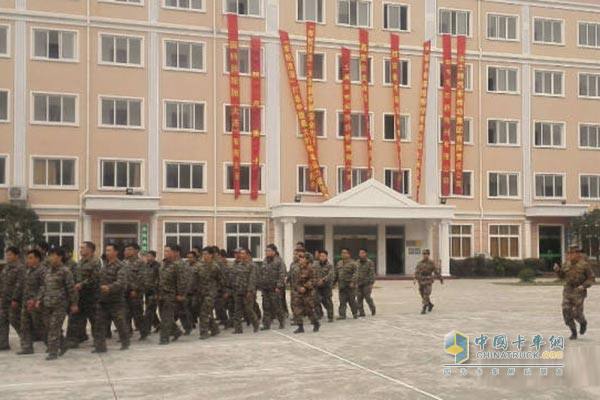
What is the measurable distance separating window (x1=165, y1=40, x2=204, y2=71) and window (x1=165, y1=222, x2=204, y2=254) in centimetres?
761

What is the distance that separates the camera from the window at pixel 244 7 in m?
40.5

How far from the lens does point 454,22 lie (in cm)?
4462

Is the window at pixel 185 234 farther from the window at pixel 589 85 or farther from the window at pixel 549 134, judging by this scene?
the window at pixel 589 85

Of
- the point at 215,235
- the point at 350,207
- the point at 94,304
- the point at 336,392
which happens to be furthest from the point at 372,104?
the point at 336,392

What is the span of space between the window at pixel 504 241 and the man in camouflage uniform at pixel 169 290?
31.5 meters

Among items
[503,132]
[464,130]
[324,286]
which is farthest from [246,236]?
[324,286]

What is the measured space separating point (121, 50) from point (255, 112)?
23.3 feet

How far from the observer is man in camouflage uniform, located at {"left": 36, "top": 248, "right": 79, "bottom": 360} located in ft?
44.1

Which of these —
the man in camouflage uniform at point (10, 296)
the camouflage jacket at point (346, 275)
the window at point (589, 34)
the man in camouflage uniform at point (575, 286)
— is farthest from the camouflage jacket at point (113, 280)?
the window at point (589, 34)

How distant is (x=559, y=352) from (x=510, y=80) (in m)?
34.3

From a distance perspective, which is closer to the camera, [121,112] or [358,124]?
[121,112]

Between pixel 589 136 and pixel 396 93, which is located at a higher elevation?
pixel 396 93

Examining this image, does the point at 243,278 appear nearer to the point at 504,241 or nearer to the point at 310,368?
the point at 310,368

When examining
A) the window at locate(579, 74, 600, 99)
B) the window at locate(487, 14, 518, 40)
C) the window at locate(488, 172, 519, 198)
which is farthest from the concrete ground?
the window at locate(579, 74, 600, 99)
